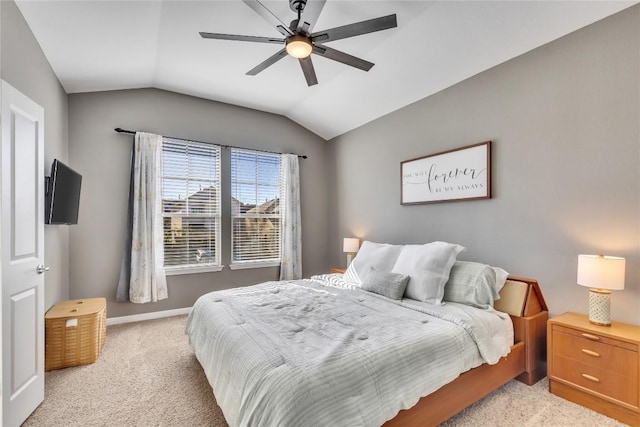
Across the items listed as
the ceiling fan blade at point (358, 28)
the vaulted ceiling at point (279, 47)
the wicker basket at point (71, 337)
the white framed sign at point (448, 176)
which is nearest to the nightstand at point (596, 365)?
the white framed sign at point (448, 176)

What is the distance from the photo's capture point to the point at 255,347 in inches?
67.1

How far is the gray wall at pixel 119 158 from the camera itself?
12.0ft

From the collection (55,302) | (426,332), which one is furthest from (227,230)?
(426,332)

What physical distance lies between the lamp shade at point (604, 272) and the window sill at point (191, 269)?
162 inches

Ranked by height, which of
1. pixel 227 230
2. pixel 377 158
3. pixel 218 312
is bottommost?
pixel 218 312

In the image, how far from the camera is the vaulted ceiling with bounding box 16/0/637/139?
7.86 ft

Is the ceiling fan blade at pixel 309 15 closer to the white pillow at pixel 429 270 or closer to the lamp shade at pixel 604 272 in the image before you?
the white pillow at pixel 429 270

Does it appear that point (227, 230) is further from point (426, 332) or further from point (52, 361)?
point (426, 332)

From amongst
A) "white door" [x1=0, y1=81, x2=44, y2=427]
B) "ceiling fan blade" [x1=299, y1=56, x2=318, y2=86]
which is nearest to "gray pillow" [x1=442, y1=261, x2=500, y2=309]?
"ceiling fan blade" [x1=299, y1=56, x2=318, y2=86]

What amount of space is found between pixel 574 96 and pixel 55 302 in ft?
17.1

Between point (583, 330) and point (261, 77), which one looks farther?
point (261, 77)

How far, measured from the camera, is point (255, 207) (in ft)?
15.7

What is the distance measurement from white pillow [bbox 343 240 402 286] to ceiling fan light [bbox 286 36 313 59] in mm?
2074

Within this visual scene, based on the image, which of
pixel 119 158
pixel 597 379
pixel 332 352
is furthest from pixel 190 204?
pixel 597 379
